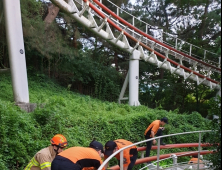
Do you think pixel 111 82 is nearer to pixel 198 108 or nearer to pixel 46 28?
pixel 46 28

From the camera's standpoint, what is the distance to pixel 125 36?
1174 centimetres

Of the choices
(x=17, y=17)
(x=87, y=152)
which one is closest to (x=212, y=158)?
(x=87, y=152)

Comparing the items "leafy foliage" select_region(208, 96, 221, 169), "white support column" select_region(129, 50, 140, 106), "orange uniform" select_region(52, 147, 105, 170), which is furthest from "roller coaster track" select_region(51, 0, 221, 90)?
"orange uniform" select_region(52, 147, 105, 170)

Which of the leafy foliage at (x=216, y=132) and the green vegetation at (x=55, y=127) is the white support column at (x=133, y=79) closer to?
the green vegetation at (x=55, y=127)

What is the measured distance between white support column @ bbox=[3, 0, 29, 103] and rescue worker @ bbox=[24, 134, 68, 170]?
158 inches

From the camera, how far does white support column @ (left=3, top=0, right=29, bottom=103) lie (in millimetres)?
6602

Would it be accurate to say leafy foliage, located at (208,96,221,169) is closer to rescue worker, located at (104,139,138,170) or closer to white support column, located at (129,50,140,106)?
rescue worker, located at (104,139,138,170)

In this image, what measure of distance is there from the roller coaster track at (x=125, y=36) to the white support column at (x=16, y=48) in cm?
263

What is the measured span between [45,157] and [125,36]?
9517 millimetres

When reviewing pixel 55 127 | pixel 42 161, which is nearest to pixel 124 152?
pixel 42 161

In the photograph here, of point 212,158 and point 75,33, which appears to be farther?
point 75,33

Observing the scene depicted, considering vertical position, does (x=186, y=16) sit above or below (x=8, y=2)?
above

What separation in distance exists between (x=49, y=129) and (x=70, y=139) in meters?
0.65

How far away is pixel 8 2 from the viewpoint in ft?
21.6
